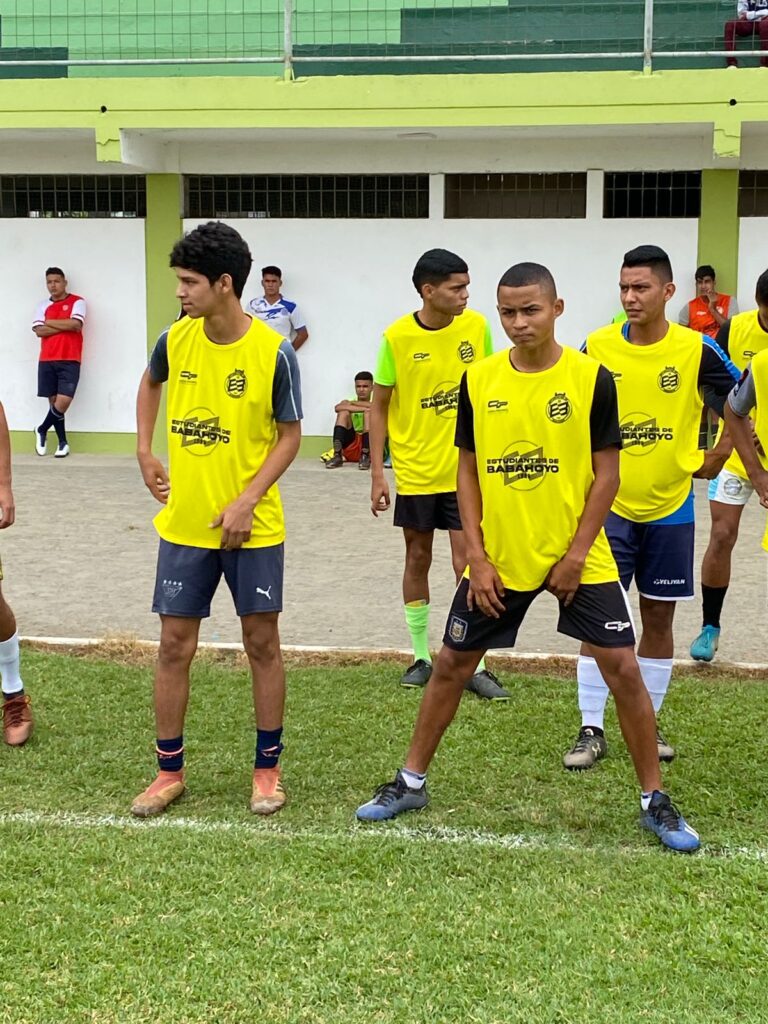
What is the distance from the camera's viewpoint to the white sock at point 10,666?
5.76 meters

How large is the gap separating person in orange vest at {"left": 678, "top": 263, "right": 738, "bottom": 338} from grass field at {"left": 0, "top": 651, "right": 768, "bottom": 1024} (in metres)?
9.41

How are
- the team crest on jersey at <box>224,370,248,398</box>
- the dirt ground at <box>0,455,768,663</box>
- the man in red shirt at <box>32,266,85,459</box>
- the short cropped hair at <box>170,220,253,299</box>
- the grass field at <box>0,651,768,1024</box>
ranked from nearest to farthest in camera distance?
the grass field at <box>0,651,768,1024</box>
the short cropped hair at <box>170,220,253,299</box>
the team crest on jersey at <box>224,370,248,398</box>
the dirt ground at <box>0,455,768,663</box>
the man in red shirt at <box>32,266,85,459</box>

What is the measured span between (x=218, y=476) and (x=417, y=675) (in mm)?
2257

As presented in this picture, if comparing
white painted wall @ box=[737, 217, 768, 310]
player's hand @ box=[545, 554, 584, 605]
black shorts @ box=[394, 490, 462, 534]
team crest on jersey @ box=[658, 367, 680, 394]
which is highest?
white painted wall @ box=[737, 217, 768, 310]

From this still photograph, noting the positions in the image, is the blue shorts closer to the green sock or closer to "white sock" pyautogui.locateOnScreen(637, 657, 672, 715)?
"white sock" pyautogui.locateOnScreen(637, 657, 672, 715)

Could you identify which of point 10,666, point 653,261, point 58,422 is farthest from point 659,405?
point 58,422

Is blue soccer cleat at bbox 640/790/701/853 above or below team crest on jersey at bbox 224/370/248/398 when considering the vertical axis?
below

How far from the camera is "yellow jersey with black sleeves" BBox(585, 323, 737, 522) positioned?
207 inches

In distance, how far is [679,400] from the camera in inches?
207

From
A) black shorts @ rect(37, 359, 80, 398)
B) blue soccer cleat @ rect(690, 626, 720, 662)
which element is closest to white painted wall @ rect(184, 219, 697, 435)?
black shorts @ rect(37, 359, 80, 398)

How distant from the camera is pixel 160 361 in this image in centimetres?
494

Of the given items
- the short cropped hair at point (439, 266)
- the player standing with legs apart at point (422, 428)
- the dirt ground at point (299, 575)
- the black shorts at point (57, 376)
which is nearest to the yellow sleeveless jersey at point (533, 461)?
the short cropped hair at point (439, 266)

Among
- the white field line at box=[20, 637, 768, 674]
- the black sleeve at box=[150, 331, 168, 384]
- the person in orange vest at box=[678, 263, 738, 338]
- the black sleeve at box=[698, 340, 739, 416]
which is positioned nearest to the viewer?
the black sleeve at box=[150, 331, 168, 384]

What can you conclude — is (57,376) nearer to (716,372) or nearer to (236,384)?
(236,384)
